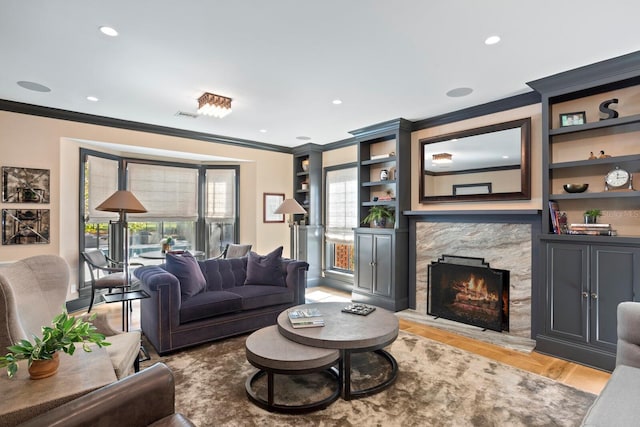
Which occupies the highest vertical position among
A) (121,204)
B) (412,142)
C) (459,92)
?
(459,92)

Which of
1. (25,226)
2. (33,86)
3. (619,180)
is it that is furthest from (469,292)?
(25,226)

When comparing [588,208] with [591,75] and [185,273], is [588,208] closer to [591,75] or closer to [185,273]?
[591,75]

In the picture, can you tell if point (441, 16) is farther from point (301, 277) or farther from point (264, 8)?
point (301, 277)

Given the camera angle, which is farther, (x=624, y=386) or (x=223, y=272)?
(x=223, y=272)

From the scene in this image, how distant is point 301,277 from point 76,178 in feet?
11.8

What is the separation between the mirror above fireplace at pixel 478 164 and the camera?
3.70 meters

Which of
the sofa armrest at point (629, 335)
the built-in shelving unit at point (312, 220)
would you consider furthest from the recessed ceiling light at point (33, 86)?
the sofa armrest at point (629, 335)

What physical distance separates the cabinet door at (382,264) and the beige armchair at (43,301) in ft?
10.8

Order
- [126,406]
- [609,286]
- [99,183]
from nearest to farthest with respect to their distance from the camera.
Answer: [126,406] < [609,286] < [99,183]

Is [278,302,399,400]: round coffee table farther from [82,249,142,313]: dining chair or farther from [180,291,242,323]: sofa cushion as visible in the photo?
[82,249,142,313]: dining chair

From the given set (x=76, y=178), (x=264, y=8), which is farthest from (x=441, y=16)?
(x=76, y=178)

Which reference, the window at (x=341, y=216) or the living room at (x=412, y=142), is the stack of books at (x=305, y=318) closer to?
the living room at (x=412, y=142)

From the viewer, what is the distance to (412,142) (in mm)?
4789

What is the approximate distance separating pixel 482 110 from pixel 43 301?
4.74 meters
